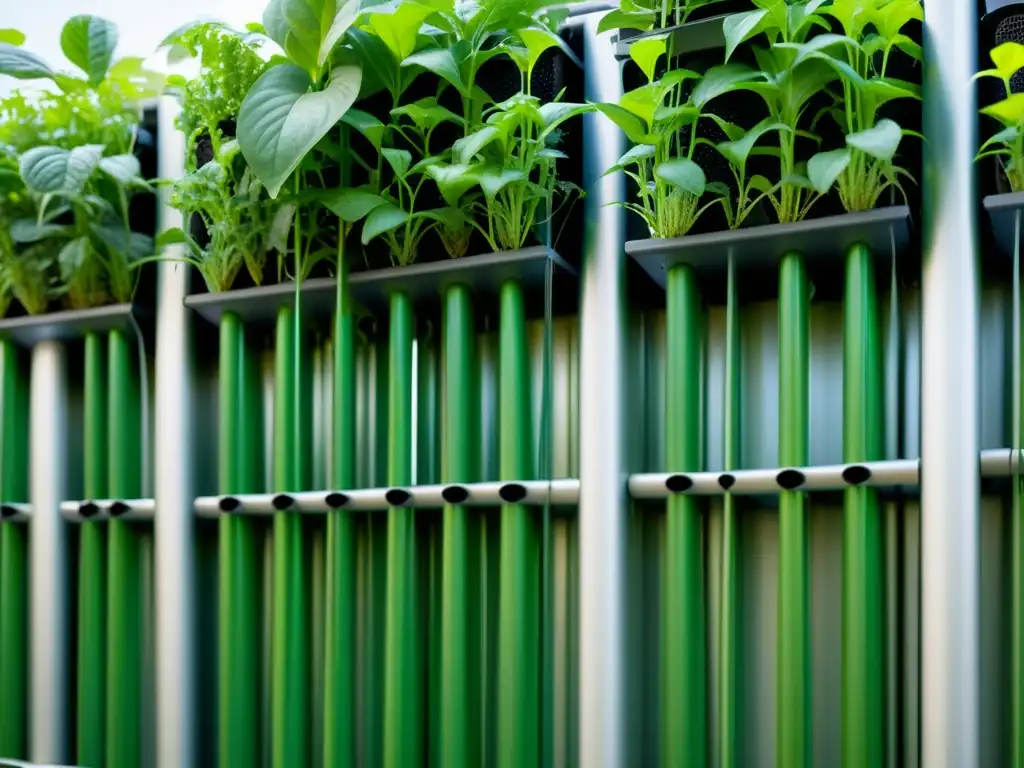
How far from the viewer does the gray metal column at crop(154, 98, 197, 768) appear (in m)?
1.88

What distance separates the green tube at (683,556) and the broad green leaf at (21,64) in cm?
111

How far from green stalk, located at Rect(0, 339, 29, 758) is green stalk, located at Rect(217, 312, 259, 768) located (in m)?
0.38

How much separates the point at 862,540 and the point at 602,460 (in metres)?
0.36

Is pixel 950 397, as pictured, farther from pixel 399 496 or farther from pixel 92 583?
pixel 92 583

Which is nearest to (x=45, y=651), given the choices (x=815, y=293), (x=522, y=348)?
(x=522, y=348)

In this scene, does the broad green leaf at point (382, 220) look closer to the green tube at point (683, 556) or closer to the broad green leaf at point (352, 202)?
the broad green leaf at point (352, 202)

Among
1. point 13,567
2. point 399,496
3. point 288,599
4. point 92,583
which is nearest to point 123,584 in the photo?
point 92,583

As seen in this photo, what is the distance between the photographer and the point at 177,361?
6.46ft

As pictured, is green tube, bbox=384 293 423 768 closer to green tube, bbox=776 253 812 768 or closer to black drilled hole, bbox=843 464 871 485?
green tube, bbox=776 253 812 768

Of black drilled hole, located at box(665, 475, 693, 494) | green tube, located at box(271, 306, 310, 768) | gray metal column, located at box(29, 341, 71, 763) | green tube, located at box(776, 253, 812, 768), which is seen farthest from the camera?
gray metal column, located at box(29, 341, 71, 763)

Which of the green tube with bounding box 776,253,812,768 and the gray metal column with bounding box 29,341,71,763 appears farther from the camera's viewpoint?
A: the gray metal column with bounding box 29,341,71,763

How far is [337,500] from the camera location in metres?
1.76

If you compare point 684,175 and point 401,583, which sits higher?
point 684,175

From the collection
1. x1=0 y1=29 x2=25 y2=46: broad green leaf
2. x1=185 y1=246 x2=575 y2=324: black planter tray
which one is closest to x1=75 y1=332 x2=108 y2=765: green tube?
x1=185 y1=246 x2=575 y2=324: black planter tray
